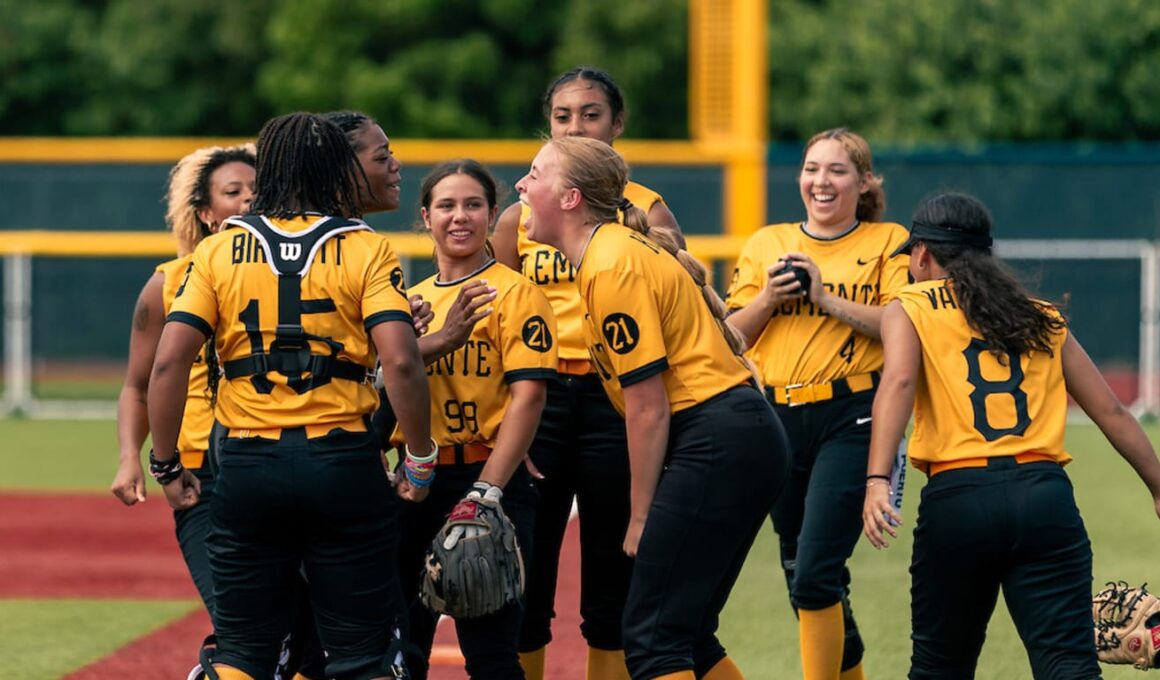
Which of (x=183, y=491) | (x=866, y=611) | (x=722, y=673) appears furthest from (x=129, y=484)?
(x=866, y=611)

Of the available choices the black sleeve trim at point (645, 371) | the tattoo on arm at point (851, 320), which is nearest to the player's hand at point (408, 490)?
the black sleeve trim at point (645, 371)

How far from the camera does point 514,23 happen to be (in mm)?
27672

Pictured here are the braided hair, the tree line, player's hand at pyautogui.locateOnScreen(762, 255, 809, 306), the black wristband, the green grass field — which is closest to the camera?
the black wristband

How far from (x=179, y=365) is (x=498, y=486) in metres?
1.04

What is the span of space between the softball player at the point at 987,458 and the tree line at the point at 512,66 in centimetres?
1845

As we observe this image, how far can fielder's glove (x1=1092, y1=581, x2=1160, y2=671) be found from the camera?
17.4 feet

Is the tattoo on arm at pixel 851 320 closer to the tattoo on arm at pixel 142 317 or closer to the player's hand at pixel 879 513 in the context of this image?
the player's hand at pixel 879 513

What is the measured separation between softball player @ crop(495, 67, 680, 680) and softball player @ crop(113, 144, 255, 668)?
968mm

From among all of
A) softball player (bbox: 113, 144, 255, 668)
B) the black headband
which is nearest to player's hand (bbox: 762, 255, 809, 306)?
the black headband

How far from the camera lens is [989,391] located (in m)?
5.03

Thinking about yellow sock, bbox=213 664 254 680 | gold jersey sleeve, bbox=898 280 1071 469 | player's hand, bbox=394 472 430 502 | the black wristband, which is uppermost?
gold jersey sleeve, bbox=898 280 1071 469

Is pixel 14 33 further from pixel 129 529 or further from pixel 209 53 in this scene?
pixel 129 529

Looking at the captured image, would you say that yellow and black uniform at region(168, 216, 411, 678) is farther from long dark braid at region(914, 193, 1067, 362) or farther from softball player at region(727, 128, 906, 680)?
softball player at region(727, 128, 906, 680)

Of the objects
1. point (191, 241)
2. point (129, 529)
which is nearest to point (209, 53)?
point (129, 529)
